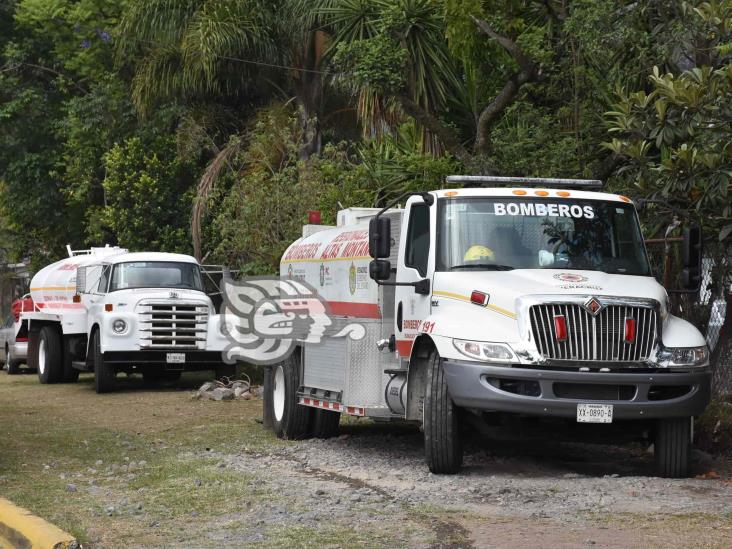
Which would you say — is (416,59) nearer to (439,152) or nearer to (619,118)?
(439,152)

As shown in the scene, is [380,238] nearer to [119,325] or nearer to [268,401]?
[268,401]

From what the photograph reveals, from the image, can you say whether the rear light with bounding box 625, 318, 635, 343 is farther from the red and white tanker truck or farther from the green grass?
the green grass

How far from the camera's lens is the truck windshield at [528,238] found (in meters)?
11.9

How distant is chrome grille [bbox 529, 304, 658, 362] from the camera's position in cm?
1095

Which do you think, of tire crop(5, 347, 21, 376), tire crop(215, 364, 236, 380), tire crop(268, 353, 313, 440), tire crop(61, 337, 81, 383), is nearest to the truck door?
tire crop(268, 353, 313, 440)

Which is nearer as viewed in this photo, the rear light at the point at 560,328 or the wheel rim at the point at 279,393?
the rear light at the point at 560,328

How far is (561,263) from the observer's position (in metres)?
11.9

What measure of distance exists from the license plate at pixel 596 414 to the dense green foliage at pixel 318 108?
2206mm

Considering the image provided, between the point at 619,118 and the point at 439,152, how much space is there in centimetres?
781

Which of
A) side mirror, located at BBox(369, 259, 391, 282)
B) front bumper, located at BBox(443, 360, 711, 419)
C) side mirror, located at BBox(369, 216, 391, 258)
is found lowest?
front bumper, located at BBox(443, 360, 711, 419)

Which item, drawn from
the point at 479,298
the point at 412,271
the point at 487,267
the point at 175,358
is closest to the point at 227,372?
the point at 175,358

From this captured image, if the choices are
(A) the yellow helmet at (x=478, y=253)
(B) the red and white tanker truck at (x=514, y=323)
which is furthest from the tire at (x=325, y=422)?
(A) the yellow helmet at (x=478, y=253)

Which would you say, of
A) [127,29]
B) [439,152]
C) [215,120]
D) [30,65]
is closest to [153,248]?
[215,120]

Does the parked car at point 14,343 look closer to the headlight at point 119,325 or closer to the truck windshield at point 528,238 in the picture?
the headlight at point 119,325
